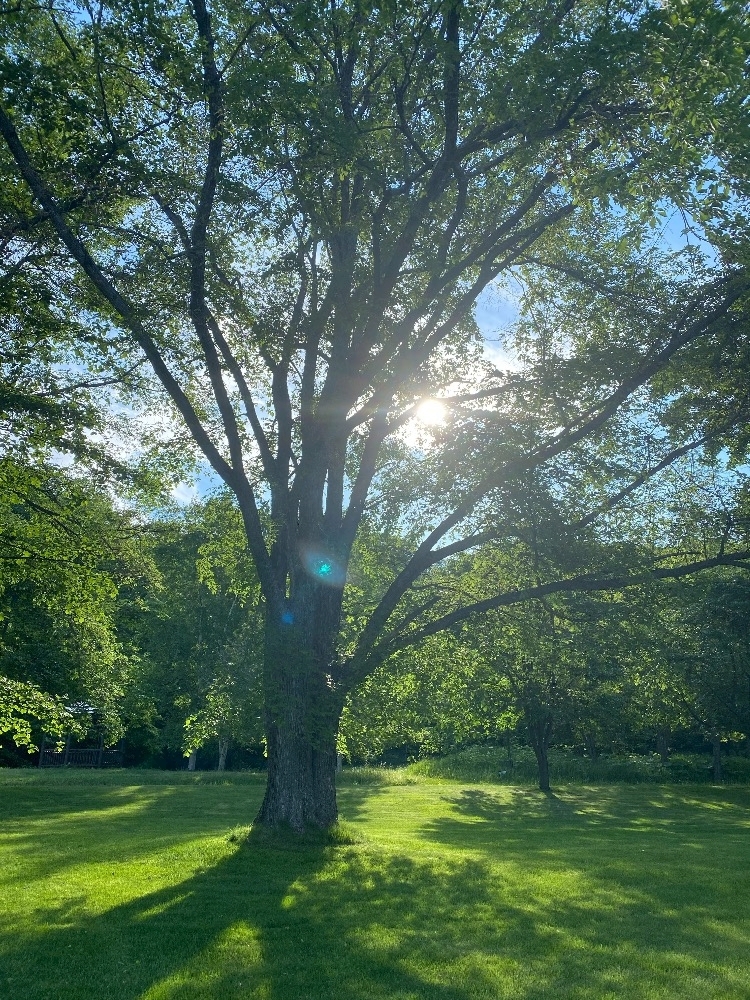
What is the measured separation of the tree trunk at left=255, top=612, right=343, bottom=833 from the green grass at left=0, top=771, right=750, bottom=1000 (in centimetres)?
54

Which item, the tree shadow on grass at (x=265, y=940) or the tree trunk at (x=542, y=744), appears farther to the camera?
the tree trunk at (x=542, y=744)

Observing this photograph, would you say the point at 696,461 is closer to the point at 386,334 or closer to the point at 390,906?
the point at 386,334

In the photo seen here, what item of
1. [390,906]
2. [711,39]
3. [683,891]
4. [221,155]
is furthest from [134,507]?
[711,39]

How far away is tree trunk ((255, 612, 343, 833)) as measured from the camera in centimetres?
1287

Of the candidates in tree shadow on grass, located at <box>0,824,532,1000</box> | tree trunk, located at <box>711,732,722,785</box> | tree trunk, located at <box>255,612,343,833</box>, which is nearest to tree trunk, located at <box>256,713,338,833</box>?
tree trunk, located at <box>255,612,343,833</box>

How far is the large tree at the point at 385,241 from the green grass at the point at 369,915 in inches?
86.9

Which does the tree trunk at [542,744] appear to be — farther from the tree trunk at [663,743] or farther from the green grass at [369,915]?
the green grass at [369,915]

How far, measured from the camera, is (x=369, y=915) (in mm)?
9438

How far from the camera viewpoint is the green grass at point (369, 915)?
23.4ft

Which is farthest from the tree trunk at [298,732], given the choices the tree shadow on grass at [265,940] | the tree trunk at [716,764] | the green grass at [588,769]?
the tree trunk at [716,764]

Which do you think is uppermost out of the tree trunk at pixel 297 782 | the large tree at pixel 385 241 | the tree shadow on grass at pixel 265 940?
the large tree at pixel 385 241

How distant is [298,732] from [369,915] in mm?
4068

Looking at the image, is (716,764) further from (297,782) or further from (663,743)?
(297,782)

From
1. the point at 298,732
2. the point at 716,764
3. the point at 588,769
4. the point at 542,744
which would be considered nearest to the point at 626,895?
the point at 298,732
